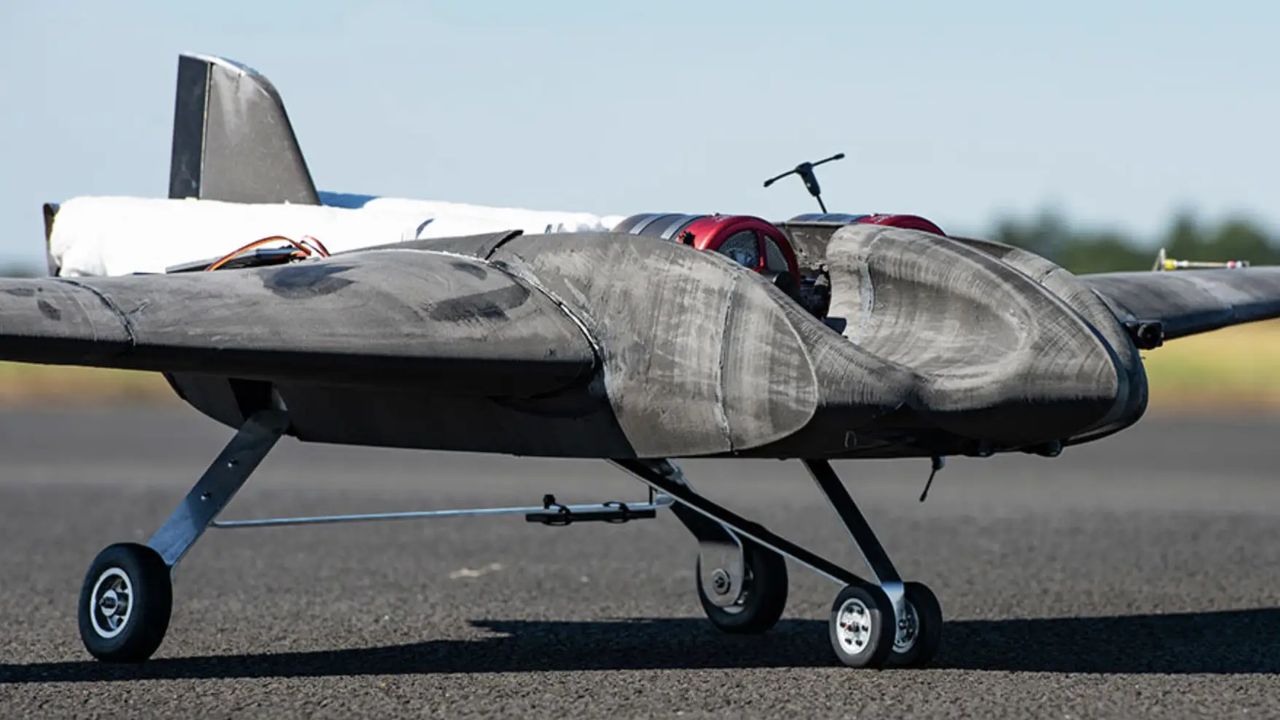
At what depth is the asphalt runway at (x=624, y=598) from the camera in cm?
1173

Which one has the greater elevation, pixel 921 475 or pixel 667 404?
pixel 667 404

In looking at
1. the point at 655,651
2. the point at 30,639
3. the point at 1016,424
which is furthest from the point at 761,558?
the point at 30,639

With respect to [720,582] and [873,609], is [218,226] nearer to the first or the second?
[720,582]

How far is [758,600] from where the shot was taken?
50.5 ft

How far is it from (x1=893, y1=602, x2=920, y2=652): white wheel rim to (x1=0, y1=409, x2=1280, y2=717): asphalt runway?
0.24m

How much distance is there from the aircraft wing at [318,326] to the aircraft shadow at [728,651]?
2.13 m

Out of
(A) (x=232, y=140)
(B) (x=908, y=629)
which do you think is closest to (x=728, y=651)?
(B) (x=908, y=629)

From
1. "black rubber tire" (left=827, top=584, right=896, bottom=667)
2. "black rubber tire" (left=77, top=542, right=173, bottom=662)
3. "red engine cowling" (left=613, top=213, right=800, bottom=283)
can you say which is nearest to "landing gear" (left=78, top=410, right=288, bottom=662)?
"black rubber tire" (left=77, top=542, right=173, bottom=662)

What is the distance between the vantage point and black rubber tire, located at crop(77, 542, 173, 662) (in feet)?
43.3

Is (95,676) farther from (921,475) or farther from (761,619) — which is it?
(921,475)

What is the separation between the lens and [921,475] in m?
32.7

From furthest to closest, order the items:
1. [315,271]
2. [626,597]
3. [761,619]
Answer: [626,597], [761,619], [315,271]

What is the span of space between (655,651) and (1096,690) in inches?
141

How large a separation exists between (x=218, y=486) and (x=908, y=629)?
490 centimetres
